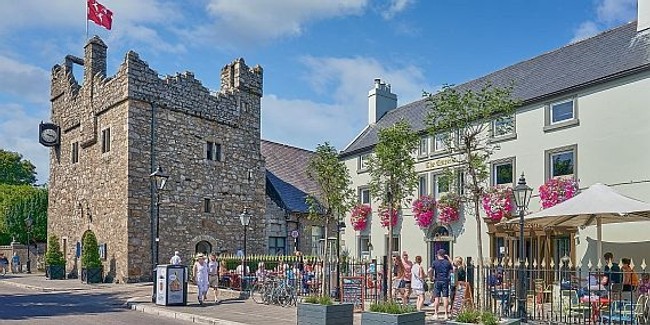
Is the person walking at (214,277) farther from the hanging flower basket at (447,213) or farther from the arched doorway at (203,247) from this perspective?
the arched doorway at (203,247)

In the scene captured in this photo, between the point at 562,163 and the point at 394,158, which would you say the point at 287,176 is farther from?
the point at 562,163

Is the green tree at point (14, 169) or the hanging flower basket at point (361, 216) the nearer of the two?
the hanging flower basket at point (361, 216)

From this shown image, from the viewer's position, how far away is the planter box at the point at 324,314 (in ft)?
39.7

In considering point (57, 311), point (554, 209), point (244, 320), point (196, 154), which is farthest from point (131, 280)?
point (554, 209)

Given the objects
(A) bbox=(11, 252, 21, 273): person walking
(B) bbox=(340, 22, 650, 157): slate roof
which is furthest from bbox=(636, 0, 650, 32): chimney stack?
(A) bbox=(11, 252, 21, 273): person walking

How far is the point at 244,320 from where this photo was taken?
1493 cm

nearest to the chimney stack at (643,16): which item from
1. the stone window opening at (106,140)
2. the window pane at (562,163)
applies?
the window pane at (562,163)

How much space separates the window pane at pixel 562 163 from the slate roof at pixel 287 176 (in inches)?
723

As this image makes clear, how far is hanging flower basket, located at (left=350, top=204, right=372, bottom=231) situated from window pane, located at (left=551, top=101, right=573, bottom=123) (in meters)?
11.3

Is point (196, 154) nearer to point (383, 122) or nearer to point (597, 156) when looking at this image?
point (383, 122)

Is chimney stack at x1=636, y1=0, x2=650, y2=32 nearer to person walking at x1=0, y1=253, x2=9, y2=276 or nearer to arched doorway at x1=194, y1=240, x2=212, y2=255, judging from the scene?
arched doorway at x1=194, y1=240, x2=212, y2=255

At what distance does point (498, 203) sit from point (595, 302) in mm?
9621

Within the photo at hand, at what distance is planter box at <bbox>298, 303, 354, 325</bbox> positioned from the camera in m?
12.1

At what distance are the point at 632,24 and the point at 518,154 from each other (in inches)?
236
